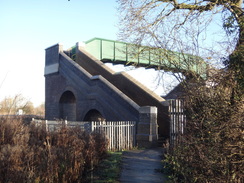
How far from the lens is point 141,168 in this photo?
8.38 meters

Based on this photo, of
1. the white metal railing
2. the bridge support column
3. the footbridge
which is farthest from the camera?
the footbridge

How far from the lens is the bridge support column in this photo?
13086 millimetres

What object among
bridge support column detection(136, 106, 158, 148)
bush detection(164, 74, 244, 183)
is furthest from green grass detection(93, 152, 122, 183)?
bridge support column detection(136, 106, 158, 148)

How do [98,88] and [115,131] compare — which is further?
[98,88]

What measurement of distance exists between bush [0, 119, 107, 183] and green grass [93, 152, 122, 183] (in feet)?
→ 0.75

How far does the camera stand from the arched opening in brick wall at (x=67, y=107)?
24.1 m

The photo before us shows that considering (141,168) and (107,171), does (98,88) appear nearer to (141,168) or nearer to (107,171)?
(141,168)

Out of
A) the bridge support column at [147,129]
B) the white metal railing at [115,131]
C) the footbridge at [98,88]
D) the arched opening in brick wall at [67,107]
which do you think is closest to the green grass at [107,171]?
the white metal railing at [115,131]

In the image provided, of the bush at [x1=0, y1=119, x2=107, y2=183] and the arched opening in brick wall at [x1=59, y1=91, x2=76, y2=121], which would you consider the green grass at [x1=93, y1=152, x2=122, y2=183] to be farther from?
the arched opening in brick wall at [x1=59, y1=91, x2=76, y2=121]

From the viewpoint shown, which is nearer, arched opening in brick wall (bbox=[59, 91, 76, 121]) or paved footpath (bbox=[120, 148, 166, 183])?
paved footpath (bbox=[120, 148, 166, 183])

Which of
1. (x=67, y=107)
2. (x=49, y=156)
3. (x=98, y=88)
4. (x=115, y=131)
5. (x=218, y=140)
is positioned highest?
(x=98, y=88)

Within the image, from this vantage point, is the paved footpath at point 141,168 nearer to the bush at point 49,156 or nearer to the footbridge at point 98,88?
the bush at point 49,156

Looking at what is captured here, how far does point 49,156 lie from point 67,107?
1837cm

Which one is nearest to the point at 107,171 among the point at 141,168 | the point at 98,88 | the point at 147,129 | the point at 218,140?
the point at 141,168
